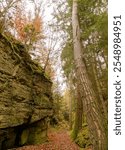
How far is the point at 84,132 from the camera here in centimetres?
1455

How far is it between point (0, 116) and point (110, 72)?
6.63 m

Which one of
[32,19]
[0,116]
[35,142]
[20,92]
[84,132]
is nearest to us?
[0,116]

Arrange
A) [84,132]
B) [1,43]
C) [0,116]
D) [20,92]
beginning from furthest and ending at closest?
[84,132]
[20,92]
[1,43]
[0,116]

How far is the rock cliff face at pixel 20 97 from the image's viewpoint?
37.2 feet

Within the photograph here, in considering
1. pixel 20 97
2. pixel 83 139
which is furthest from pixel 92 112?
pixel 83 139

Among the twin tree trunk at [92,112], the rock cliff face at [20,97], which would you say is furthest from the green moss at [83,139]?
the twin tree trunk at [92,112]

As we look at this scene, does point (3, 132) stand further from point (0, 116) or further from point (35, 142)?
point (35, 142)

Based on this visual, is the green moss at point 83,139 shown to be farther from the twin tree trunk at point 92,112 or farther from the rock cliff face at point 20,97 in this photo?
the twin tree trunk at point 92,112

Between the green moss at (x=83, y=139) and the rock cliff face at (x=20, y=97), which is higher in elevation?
the rock cliff face at (x=20, y=97)

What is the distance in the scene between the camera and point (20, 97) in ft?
41.5

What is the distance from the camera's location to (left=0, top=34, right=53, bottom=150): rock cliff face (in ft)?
37.2

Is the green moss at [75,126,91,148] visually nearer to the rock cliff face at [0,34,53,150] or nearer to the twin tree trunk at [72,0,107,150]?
the rock cliff face at [0,34,53,150]

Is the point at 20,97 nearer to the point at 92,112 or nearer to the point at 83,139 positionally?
the point at 83,139

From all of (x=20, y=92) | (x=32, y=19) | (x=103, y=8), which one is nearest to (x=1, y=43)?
(x=20, y=92)
